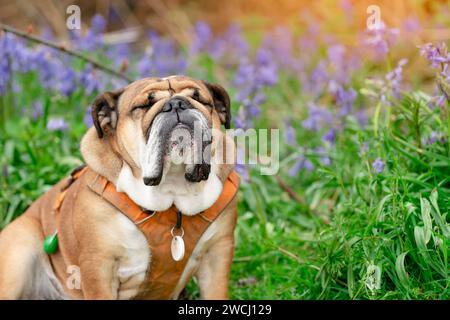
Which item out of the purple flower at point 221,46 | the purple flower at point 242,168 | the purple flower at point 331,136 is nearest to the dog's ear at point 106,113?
the purple flower at point 242,168

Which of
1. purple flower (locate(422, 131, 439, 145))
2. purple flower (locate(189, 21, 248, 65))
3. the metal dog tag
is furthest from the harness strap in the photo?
purple flower (locate(189, 21, 248, 65))

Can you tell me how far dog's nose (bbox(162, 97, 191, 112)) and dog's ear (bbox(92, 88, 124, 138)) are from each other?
1.34ft

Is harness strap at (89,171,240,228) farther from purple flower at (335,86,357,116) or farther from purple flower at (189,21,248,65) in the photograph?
purple flower at (189,21,248,65)

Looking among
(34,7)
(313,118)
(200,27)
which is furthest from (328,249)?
(34,7)

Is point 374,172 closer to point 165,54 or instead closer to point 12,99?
point 12,99

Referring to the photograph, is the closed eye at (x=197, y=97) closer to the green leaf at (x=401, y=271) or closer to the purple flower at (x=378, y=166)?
the purple flower at (x=378, y=166)

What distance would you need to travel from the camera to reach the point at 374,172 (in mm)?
4242

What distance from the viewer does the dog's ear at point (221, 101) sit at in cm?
395

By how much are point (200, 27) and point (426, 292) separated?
4.50 meters

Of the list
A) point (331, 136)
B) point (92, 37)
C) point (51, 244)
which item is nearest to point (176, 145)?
point (51, 244)

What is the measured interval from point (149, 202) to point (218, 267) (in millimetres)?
553

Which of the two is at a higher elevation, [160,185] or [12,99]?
[12,99]

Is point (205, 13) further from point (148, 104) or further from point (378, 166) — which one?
point (148, 104)
